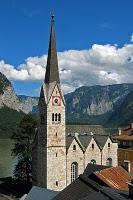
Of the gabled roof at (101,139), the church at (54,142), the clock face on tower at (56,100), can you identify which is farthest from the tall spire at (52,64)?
the gabled roof at (101,139)

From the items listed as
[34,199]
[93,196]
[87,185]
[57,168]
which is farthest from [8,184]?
[93,196]

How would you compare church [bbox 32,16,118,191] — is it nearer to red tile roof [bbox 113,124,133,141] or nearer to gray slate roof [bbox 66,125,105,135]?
gray slate roof [bbox 66,125,105,135]

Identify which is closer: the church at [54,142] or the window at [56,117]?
the church at [54,142]

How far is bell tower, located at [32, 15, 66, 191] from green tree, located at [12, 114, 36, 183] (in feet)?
45.0

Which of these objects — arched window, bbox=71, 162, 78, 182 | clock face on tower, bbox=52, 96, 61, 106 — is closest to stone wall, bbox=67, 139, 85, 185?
arched window, bbox=71, 162, 78, 182

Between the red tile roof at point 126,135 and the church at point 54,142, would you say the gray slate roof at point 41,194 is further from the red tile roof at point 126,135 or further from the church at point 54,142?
the red tile roof at point 126,135

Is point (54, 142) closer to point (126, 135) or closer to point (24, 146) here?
point (24, 146)

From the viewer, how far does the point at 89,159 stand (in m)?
73.4

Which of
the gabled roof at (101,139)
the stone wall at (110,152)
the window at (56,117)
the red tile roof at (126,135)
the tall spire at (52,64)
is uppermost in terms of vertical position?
the tall spire at (52,64)

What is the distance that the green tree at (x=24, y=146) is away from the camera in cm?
8281

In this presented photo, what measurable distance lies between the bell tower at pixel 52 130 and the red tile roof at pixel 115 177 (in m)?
23.3

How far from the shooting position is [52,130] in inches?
2670

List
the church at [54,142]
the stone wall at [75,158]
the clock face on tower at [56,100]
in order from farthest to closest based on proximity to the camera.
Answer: the stone wall at [75,158]
the clock face on tower at [56,100]
the church at [54,142]

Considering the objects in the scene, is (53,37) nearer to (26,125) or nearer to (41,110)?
(41,110)
